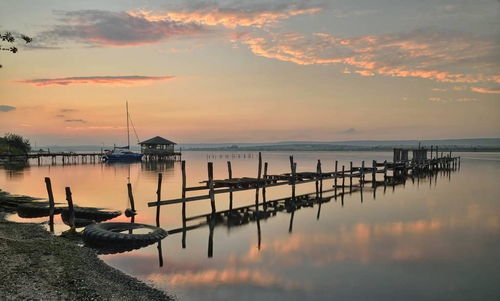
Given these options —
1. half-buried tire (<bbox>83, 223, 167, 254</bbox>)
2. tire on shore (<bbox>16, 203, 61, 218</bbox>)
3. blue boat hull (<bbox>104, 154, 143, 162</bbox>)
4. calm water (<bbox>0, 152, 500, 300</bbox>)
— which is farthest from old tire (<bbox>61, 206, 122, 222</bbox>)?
blue boat hull (<bbox>104, 154, 143, 162</bbox>)

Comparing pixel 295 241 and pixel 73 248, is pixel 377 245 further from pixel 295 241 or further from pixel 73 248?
pixel 73 248

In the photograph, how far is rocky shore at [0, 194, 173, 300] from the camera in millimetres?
8445

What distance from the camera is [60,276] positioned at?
9648 millimetres

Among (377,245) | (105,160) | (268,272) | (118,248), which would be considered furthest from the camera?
(105,160)

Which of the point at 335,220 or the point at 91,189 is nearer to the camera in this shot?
the point at 335,220

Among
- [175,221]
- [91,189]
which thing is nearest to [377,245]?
[175,221]

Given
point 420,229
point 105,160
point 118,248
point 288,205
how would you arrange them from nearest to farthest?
1. point 118,248
2. point 420,229
3. point 288,205
4. point 105,160

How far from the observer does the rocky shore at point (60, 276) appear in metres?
8.45

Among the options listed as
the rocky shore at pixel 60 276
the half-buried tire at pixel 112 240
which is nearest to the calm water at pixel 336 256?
the half-buried tire at pixel 112 240

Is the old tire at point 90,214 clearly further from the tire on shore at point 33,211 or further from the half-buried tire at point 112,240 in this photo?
the half-buried tire at point 112,240

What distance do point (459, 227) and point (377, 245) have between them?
7.12m

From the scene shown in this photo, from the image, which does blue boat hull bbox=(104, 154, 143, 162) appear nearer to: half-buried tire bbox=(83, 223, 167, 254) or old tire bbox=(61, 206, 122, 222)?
old tire bbox=(61, 206, 122, 222)

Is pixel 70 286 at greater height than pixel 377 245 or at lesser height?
greater

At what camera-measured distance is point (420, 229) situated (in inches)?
782
